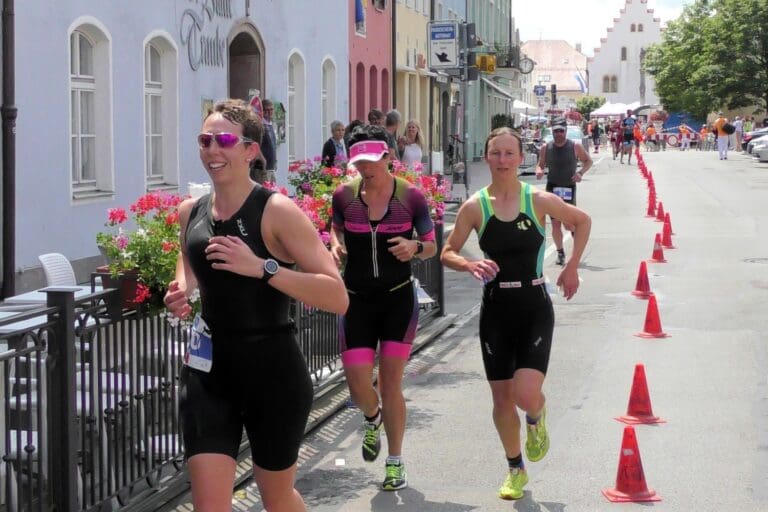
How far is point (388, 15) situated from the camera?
32.7m

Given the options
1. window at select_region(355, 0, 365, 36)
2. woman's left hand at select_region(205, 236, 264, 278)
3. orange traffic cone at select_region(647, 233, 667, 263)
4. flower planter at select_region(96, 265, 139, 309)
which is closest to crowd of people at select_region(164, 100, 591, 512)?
woman's left hand at select_region(205, 236, 264, 278)

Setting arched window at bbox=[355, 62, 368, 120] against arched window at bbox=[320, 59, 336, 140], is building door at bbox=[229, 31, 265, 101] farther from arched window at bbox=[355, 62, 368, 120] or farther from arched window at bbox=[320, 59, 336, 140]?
arched window at bbox=[355, 62, 368, 120]

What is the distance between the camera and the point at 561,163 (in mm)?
17016

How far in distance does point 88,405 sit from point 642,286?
30.8ft

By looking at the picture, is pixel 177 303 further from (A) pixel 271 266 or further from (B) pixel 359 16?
(B) pixel 359 16

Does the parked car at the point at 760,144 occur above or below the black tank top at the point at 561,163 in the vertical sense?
above

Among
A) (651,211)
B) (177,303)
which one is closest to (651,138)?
(651,211)

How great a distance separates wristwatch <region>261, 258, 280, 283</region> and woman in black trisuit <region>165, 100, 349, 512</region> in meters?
0.01

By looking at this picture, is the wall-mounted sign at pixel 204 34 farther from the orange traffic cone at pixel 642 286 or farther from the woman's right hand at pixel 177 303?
the woman's right hand at pixel 177 303

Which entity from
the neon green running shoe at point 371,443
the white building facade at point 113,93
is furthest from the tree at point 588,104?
the neon green running shoe at point 371,443

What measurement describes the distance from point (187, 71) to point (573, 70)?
156 m

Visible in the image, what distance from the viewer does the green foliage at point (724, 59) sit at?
73.5m

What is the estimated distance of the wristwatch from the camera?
4145 mm

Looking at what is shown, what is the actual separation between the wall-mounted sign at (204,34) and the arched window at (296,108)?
15.1ft
